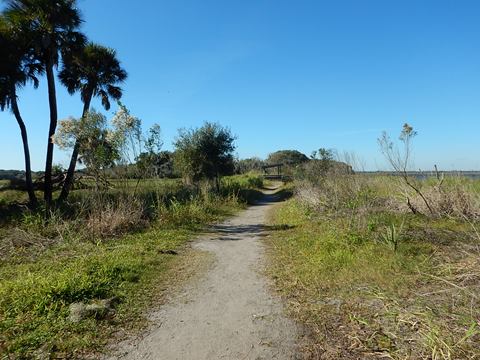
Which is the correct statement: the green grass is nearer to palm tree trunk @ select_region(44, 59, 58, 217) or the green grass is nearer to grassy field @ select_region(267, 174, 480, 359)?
grassy field @ select_region(267, 174, 480, 359)

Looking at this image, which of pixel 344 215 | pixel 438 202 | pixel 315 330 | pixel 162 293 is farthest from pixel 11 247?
pixel 438 202

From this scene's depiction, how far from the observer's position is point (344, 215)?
10953 millimetres

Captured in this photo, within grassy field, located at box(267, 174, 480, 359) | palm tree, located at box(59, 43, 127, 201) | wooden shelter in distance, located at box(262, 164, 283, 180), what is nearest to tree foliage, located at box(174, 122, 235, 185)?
palm tree, located at box(59, 43, 127, 201)

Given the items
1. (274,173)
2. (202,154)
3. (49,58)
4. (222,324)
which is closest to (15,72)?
(49,58)

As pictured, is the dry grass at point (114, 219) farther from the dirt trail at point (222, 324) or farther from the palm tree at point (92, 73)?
the palm tree at point (92, 73)

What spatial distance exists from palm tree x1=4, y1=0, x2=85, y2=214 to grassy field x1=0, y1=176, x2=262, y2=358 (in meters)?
7.47

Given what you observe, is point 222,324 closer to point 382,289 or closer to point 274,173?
point 382,289

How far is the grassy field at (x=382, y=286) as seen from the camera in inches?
144

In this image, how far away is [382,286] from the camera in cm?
538

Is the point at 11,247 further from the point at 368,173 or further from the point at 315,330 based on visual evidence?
the point at 368,173

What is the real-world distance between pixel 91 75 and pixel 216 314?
1929cm

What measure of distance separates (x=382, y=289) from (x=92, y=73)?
19910 millimetres

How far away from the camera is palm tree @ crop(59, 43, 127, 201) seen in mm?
20422

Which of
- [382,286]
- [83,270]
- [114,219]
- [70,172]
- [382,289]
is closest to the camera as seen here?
[382,289]
